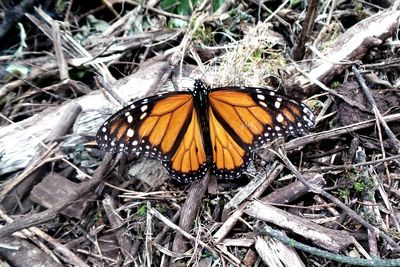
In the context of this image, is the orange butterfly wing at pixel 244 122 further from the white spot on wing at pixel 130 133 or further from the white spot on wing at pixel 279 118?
the white spot on wing at pixel 130 133

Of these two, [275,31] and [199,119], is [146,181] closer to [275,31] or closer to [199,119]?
[199,119]

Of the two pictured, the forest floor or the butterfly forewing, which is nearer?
the forest floor

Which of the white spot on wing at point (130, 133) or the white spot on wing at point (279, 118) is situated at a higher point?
the white spot on wing at point (279, 118)

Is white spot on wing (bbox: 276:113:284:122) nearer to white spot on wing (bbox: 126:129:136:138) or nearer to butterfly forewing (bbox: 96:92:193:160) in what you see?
butterfly forewing (bbox: 96:92:193:160)

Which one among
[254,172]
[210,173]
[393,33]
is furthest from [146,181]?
[393,33]

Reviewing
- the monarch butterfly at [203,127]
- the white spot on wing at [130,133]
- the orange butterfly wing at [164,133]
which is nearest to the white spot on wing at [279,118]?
the monarch butterfly at [203,127]

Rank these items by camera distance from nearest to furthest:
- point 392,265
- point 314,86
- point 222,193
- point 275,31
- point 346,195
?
point 392,265 < point 346,195 < point 222,193 < point 314,86 < point 275,31

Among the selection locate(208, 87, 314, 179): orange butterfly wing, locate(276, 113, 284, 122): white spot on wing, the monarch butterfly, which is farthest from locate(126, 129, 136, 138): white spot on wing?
locate(276, 113, 284, 122): white spot on wing

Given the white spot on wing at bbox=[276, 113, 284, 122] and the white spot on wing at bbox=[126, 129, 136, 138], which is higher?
the white spot on wing at bbox=[276, 113, 284, 122]
